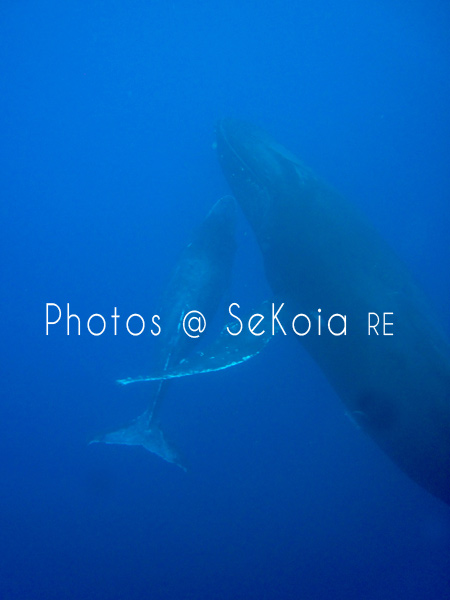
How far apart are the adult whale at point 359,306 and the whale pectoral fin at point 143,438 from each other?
165 inches

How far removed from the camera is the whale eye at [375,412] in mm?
6012

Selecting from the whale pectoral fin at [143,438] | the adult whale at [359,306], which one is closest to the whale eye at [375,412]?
the adult whale at [359,306]

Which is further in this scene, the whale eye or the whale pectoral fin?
the whale pectoral fin

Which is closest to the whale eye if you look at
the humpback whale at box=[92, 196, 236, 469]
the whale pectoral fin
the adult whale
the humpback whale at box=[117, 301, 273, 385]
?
the adult whale

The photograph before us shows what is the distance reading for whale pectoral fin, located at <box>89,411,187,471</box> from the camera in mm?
9414

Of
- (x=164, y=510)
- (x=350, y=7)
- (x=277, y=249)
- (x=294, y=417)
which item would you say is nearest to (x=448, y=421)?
(x=277, y=249)

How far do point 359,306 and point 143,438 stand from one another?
19.2 ft

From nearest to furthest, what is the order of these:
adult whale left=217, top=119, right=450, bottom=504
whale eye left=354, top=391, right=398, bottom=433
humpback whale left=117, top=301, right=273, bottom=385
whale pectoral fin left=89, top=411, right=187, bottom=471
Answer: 1. adult whale left=217, top=119, right=450, bottom=504
2. whale eye left=354, top=391, right=398, bottom=433
3. humpback whale left=117, top=301, right=273, bottom=385
4. whale pectoral fin left=89, top=411, right=187, bottom=471

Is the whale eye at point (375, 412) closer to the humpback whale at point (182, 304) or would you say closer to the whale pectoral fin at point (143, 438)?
the humpback whale at point (182, 304)

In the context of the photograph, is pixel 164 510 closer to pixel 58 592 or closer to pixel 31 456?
pixel 58 592

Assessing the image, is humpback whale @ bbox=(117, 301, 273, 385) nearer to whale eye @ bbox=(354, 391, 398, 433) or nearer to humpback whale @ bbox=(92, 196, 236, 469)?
humpback whale @ bbox=(92, 196, 236, 469)

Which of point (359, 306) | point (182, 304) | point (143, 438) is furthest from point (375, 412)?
point (143, 438)

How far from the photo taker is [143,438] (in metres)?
9.65

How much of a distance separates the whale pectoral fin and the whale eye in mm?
4409
